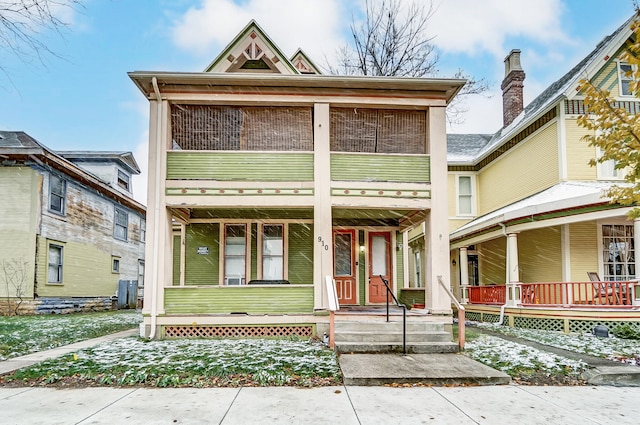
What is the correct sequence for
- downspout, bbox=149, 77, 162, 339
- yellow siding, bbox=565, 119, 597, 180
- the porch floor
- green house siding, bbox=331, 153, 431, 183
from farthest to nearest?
yellow siding, bbox=565, 119, 597, 180
green house siding, bbox=331, 153, 431, 183
downspout, bbox=149, 77, 162, 339
the porch floor

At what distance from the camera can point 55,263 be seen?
58.5 feet

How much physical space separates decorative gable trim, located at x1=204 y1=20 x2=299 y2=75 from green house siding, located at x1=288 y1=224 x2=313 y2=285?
13.3ft

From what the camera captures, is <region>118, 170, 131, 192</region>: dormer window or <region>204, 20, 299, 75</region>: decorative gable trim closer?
<region>204, 20, 299, 75</region>: decorative gable trim

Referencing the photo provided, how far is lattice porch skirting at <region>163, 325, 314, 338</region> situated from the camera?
10.2 meters

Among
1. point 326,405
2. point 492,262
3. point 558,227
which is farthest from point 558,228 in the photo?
point 326,405

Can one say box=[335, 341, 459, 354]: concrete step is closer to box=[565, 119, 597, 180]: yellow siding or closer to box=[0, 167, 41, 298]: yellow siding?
box=[565, 119, 597, 180]: yellow siding

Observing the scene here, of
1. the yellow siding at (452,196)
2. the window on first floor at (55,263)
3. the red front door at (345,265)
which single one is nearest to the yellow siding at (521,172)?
the yellow siding at (452,196)

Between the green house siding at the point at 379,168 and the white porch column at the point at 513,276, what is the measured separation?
4448 millimetres

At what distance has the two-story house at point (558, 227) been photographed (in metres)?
11.9

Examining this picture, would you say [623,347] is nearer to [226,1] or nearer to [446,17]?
[226,1]

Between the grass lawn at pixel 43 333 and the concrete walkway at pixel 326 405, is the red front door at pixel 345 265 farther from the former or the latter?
the concrete walkway at pixel 326 405

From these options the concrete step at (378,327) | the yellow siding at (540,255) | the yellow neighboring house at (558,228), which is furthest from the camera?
the yellow siding at (540,255)

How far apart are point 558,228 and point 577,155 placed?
2.33 meters

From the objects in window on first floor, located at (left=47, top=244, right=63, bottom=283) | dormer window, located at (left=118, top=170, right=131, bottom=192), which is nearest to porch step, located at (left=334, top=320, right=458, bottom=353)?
window on first floor, located at (left=47, top=244, right=63, bottom=283)
